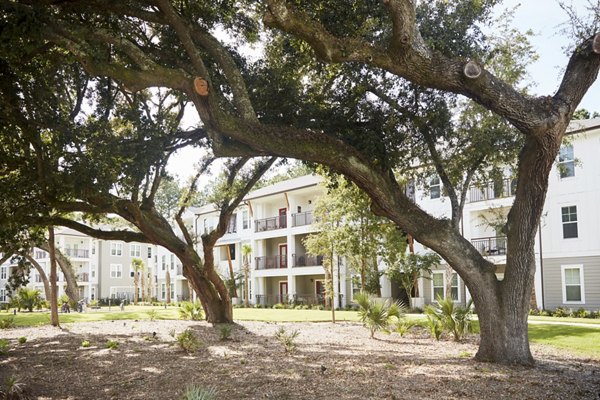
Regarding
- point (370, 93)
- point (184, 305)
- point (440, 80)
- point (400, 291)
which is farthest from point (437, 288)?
point (440, 80)

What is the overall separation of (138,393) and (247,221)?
38294 mm

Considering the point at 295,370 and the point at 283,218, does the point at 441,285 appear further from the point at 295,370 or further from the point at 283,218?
the point at 295,370

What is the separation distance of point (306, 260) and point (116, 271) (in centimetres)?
3256

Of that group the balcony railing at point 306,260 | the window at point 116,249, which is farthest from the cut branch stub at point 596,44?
the window at point 116,249

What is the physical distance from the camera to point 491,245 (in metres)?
29.6

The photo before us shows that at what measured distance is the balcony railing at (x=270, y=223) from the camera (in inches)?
1701

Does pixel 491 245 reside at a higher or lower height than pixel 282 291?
higher

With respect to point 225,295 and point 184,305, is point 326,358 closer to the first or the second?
point 225,295

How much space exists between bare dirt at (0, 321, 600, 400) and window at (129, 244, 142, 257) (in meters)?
50.6

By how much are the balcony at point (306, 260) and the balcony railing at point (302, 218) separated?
237 cm

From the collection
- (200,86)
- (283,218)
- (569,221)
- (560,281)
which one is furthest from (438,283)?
(200,86)

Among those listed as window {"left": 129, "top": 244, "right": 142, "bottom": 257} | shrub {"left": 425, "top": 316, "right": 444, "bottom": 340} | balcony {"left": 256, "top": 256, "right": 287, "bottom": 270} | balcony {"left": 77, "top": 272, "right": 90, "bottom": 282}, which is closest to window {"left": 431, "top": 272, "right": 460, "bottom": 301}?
balcony {"left": 256, "top": 256, "right": 287, "bottom": 270}

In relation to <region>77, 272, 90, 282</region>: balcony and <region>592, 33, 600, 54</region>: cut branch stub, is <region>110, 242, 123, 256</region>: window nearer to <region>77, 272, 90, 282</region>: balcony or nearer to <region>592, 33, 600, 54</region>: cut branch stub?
<region>77, 272, 90, 282</region>: balcony

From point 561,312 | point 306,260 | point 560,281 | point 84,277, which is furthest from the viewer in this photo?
point 84,277
